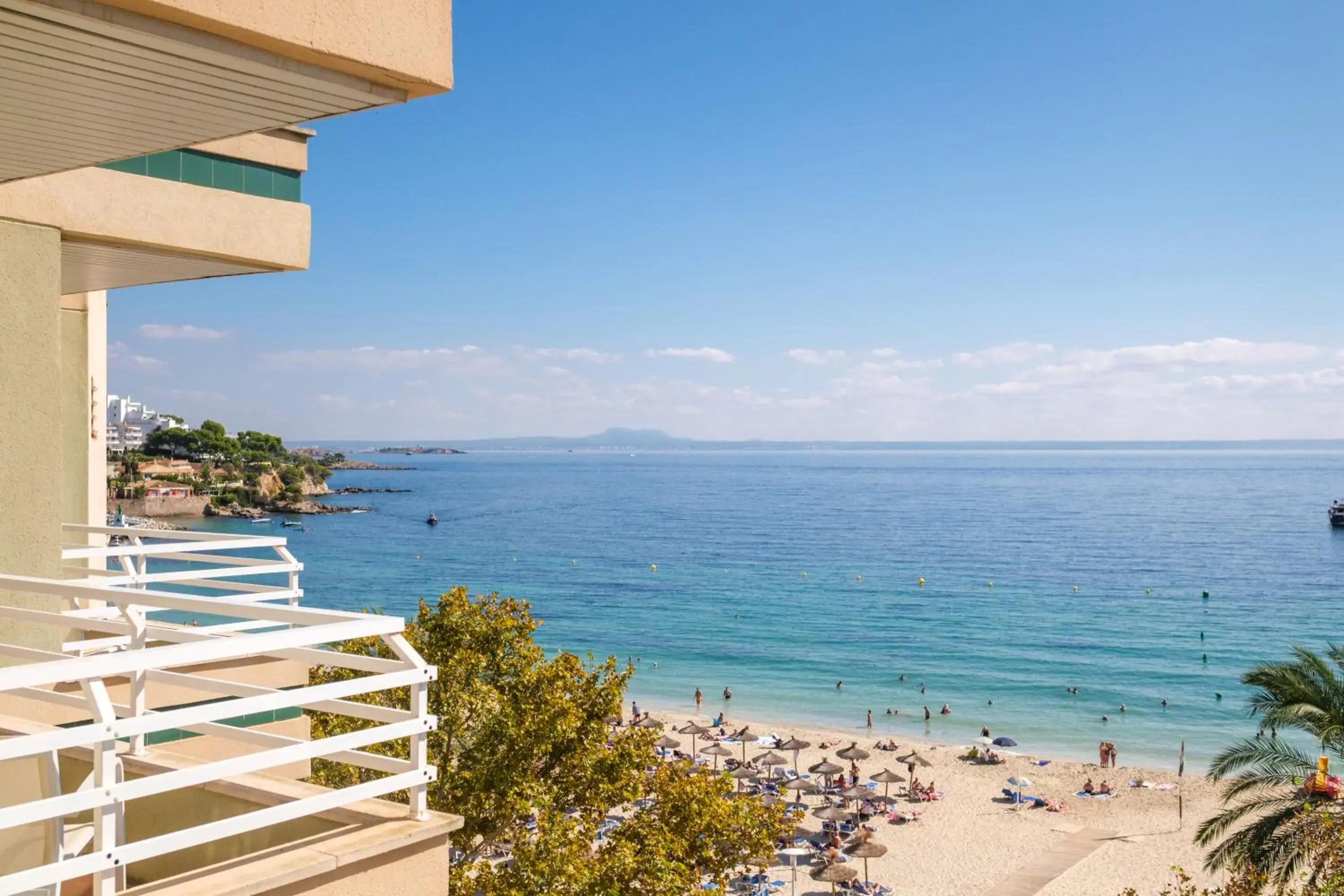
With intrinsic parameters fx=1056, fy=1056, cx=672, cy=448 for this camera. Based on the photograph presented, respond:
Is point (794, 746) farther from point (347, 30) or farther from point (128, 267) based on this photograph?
point (347, 30)

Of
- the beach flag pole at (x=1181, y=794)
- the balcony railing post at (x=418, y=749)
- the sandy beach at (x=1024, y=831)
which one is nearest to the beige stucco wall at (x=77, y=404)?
the balcony railing post at (x=418, y=749)

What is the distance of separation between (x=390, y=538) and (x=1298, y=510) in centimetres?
12195

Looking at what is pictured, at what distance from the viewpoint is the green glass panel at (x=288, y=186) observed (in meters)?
10.4

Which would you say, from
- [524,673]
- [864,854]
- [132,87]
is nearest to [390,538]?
[864,854]

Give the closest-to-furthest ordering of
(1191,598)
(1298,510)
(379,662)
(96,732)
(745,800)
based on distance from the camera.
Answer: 1. (96,732)
2. (379,662)
3. (745,800)
4. (1191,598)
5. (1298,510)

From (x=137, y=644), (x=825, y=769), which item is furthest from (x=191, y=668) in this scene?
(x=825, y=769)

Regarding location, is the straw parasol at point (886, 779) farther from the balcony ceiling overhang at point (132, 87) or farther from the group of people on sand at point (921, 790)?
the balcony ceiling overhang at point (132, 87)

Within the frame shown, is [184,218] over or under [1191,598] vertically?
over

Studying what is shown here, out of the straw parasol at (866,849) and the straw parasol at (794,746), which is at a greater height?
the straw parasol at (866,849)

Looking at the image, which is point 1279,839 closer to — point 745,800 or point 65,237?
point 745,800

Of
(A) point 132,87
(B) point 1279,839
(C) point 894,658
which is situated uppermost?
(A) point 132,87

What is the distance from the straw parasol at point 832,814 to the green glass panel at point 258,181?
24.1m

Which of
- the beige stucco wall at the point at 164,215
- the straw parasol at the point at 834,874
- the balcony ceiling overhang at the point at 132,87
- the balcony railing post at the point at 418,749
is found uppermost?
the beige stucco wall at the point at 164,215

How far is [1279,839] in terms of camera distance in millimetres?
18234
